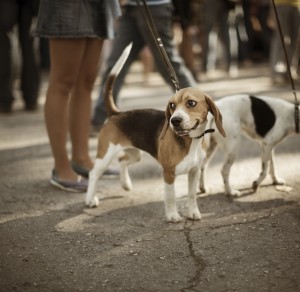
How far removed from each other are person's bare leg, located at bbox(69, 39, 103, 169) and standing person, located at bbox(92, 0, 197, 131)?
612 millimetres

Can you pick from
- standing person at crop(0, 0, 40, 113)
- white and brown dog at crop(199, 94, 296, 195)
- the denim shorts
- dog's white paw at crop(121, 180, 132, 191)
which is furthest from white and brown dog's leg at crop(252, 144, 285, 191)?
standing person at crop(0, 0, 40, 113)

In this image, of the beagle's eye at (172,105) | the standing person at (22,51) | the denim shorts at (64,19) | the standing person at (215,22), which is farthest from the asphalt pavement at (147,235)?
the standing person at (215,22)

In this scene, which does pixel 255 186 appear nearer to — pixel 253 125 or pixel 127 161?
pixel 253 125

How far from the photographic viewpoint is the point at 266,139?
375 centimetres

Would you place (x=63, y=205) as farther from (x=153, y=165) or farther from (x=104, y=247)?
(x=153, y=165)

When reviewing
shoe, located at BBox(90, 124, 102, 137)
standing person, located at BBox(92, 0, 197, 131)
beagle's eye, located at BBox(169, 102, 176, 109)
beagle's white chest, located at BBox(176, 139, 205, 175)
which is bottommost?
shoe, located at BBox(90, 124, 102, 137)

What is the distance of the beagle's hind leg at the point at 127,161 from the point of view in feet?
12.6

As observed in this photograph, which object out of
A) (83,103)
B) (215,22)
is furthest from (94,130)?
(215,22)

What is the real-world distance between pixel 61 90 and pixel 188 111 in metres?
1.21

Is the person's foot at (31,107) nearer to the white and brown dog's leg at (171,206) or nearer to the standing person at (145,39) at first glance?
the standing person at (145,39)

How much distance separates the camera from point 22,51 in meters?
6.72

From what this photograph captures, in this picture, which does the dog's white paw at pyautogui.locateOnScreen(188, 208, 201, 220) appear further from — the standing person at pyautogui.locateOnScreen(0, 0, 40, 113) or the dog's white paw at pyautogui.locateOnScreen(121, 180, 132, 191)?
the standing person at pyautogui.locateOnScreen(0, 0, 40, 113)

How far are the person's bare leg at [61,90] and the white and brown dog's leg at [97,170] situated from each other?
41 cm

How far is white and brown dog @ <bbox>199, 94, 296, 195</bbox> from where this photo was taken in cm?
365
